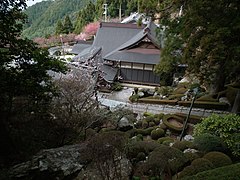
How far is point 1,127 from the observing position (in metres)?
5.54

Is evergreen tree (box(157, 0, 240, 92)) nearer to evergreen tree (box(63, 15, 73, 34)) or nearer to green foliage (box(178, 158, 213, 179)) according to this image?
green foliage (box(178, 158, 213, 179))

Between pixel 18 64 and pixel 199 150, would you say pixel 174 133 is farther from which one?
pixel 18 64

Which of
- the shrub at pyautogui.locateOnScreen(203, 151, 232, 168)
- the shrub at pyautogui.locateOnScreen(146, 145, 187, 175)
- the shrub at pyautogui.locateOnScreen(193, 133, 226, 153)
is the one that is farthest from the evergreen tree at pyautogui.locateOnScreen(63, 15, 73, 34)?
the shrub at pyautogui.locateOnScreen(146, 145, 187, 175)

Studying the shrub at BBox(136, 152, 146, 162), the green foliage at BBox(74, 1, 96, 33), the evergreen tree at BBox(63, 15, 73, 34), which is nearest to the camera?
the shrub at BBox(136, 152, 146, 162)

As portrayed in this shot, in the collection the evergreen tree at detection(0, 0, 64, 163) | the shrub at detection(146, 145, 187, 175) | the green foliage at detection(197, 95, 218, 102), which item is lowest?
the green foliage at detection(197, 95, 218, 102)

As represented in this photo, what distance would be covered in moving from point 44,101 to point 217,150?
4.97 meters

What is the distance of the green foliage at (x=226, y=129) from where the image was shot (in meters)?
7.61

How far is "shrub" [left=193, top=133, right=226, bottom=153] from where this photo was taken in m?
7.24

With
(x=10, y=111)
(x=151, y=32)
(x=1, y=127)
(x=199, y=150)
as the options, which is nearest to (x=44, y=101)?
(x=10, y=111)

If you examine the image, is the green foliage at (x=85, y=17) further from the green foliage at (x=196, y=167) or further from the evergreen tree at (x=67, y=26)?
the green foliage at (x=196, y=167)

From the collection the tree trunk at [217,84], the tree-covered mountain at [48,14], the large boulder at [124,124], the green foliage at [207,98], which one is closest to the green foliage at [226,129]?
the large boulder at [124,124]

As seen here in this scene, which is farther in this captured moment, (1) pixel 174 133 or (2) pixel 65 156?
(1) pixel 174 133

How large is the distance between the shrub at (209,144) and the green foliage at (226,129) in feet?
1.17

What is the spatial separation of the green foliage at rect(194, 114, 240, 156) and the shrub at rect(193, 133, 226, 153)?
357mm
